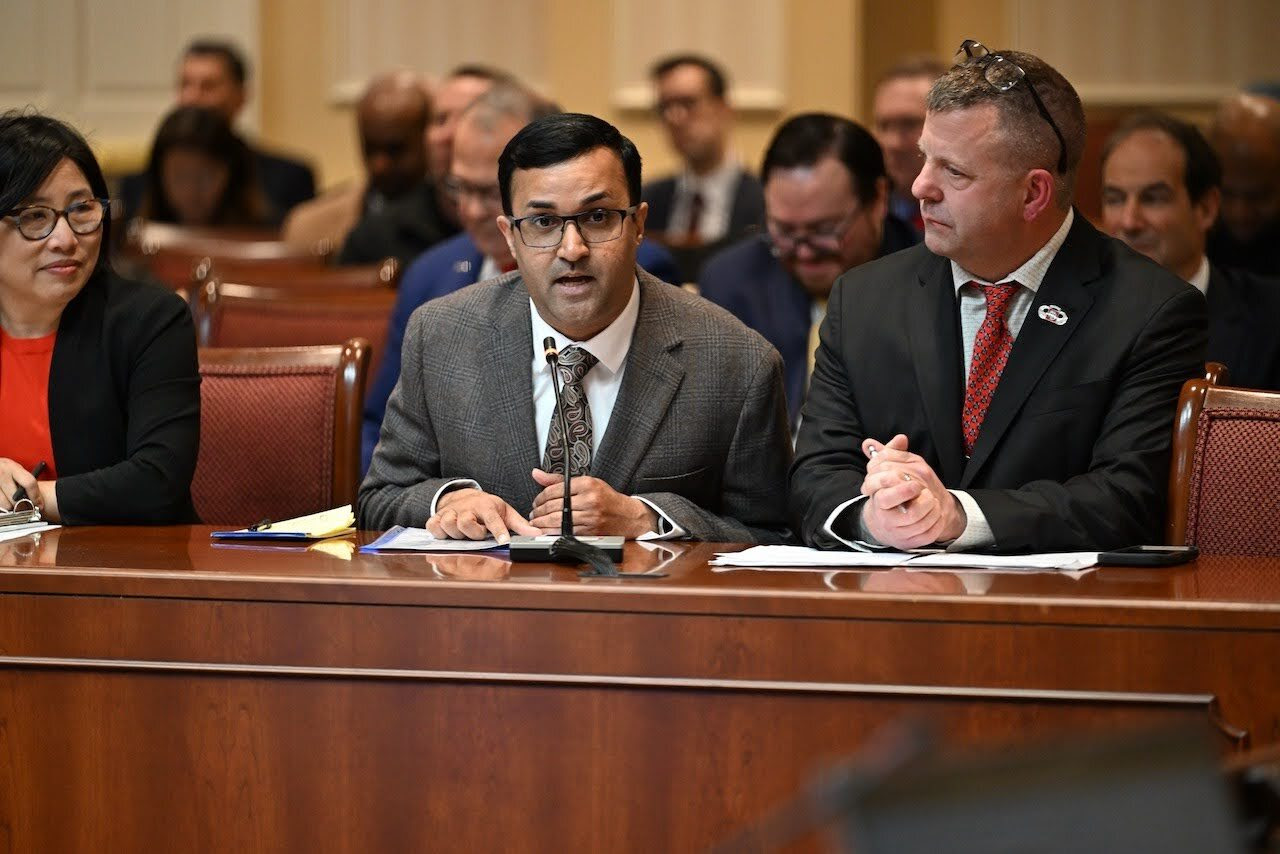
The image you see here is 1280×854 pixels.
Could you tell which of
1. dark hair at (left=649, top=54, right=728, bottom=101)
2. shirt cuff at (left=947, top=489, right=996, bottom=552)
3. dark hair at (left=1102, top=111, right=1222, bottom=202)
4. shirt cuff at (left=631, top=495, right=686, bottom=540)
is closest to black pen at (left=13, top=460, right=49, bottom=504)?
shirt cuff at (left=631, top=495, right=686, bottom=540)

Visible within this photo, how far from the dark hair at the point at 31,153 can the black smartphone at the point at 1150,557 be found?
1789mm

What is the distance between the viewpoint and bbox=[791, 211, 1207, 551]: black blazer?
96.4 inches

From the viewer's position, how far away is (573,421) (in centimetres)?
278

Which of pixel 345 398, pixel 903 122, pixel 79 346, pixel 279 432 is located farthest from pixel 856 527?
pixel 903 122

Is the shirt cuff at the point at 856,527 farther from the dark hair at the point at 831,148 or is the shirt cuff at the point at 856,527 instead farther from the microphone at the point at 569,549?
the dark hair at the point at 831,148

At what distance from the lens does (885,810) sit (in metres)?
0.95

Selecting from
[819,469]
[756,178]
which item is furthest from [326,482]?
[756,178]

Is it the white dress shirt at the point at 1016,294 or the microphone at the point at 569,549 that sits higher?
the white dress shirt at the point at 1016,294

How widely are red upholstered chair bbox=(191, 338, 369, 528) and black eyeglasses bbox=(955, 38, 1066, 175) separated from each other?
121cm

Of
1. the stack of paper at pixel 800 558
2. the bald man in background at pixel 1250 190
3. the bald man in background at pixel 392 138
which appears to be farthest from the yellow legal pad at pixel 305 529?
the bald man in background at pixel 392 138

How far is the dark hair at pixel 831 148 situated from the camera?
12.2 ft

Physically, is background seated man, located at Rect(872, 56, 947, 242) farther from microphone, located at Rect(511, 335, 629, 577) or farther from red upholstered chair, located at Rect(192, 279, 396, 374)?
microphone, located at Rect(511, 335, 629, 577)

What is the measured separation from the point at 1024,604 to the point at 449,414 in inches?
46.8

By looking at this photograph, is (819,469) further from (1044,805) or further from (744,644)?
(1044,805)
